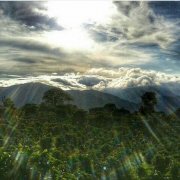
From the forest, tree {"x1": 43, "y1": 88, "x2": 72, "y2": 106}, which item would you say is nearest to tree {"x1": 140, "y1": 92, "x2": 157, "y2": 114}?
tree {"x1": 43, "y1": 88, "x2": 72, "y2": 106}

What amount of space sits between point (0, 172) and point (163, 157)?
56.1 feet

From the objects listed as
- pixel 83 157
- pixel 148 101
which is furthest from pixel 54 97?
pixel 83 157

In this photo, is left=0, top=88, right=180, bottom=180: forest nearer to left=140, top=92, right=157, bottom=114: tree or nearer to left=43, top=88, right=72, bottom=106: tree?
left=140, top=92, right=157, bottom=114: tree

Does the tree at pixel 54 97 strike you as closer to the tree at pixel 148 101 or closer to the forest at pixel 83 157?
the tree at pixel 148 101

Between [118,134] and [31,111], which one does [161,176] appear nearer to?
[118,134]

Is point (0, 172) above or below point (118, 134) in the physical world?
above

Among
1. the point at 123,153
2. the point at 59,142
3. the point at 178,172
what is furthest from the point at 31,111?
the point at 178,172

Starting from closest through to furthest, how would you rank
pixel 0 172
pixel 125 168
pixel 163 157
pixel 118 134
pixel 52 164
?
pixel 0 172
pixel 52 164
pixel 125 168
pixel 163 157
pixel 118 134

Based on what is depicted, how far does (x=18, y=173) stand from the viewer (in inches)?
1201

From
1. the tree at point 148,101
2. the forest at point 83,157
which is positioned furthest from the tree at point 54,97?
the forest at point 83,157

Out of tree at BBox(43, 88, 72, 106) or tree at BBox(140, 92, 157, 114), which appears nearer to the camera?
tree at BBox(140, 92, 157, 114)

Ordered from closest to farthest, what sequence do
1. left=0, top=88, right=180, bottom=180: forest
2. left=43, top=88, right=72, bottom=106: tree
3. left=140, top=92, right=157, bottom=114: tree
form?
1. left=0, top=88, right=180, bottom=180: forest
2. left=140, top=92, right=157, bottom=114: tree
3. left=43, top=88, right=72, bottom=106: tree

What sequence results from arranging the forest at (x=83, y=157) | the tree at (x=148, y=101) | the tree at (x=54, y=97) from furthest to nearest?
the tree at (x=54, y=97), the tree at (x=148, y=101), the forest at (x=83, y=157)

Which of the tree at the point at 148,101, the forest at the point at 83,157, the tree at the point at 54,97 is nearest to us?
the forest at the point at 83,157
